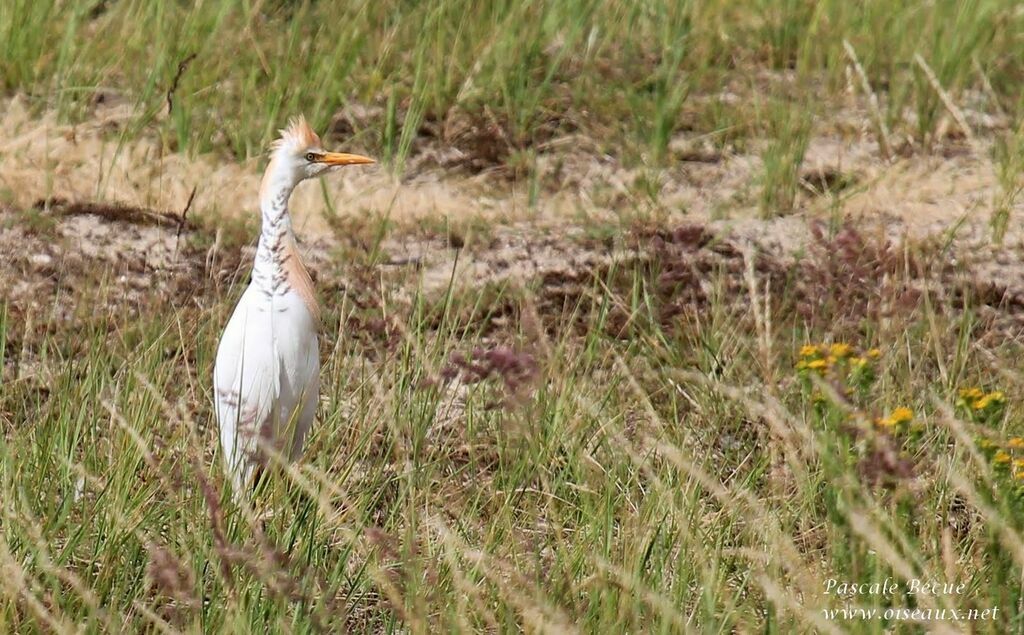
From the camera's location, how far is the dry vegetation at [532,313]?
241 centimetres

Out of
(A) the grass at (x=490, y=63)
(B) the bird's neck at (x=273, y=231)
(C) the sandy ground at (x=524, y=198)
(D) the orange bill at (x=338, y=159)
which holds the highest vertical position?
(D) the orange bill at (x=338, y=159)

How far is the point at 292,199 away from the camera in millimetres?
5031

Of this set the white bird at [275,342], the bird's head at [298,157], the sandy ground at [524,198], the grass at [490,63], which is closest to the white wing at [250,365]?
the white bird at [275,342]

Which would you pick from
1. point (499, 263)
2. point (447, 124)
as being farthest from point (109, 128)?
point (499, 263)

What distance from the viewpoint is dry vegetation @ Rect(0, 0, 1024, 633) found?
2406mm

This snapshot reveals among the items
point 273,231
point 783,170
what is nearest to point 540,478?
point 273,231

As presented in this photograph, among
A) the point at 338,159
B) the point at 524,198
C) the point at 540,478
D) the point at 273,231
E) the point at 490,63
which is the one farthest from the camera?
the point at 490,63

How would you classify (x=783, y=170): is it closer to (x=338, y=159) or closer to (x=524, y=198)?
(x=524, y=198)

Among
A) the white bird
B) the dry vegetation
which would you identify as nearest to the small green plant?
the dry vegetation

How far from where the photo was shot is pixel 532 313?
2.36m

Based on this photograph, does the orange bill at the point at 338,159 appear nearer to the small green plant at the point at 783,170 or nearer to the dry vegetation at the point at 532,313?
the dry vegetation at the point at 532,313

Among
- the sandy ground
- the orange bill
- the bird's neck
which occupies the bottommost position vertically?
the sandy ground

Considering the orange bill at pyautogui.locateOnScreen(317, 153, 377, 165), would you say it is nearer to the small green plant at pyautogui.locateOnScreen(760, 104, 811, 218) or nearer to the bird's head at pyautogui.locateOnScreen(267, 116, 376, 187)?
the bird's head at pyautogui.locateOnScreen(267, 116, 376, 187)

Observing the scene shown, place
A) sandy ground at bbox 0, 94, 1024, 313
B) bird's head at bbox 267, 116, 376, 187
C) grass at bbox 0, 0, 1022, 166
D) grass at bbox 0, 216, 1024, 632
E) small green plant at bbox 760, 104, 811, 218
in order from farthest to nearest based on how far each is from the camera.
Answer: grass at bbox 0, 0, 1022, 166 < small green plant at bbox 760, 104, 811, 218 < sandy ground at bbox 0, 94, 1024, 313 < bird's head at bbox 267, 116, 376, 187 < grass at bbox 0, 216, 1024, 632
